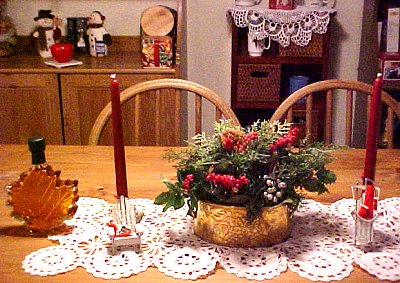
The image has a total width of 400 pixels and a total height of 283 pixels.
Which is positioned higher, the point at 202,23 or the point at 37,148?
the point at 202,23

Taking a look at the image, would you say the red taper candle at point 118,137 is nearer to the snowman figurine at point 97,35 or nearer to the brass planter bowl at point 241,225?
the brass planter bowl at point 241,225

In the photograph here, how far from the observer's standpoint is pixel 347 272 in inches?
37.5

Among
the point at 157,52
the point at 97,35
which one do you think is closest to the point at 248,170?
the point at 157,52

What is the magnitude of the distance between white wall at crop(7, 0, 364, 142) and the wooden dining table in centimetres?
146

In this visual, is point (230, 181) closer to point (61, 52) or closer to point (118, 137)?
point (118, 137)

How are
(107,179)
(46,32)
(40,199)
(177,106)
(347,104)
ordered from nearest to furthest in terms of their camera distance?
(40,199) < (107,179) < (347,104) < (177,106) < (46,32)

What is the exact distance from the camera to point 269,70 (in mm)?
2695

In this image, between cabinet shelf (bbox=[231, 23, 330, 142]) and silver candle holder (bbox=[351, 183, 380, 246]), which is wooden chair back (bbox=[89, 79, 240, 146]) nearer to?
silver candle holder (bbox=[351, 183, 380, 246])

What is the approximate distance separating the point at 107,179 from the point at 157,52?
50.3 inches

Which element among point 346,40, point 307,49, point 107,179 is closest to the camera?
point 107,179

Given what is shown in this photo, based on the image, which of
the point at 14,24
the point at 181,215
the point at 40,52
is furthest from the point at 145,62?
the point at 181,215

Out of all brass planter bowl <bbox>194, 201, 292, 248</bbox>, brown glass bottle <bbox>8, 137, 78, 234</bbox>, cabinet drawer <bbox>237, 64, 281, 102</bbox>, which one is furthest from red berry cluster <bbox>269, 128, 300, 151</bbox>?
cabinet drawer <bbox>237, 64, 281, 102</bbox>

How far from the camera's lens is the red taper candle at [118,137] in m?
0.98

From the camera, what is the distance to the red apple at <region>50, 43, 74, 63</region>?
8.55 feet
